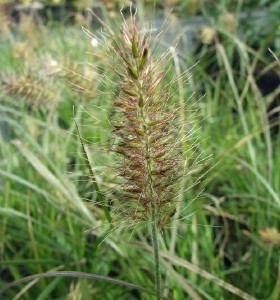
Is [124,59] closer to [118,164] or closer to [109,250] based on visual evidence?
[118,164]

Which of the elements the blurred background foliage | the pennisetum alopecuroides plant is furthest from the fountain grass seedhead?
the blurred background foliage

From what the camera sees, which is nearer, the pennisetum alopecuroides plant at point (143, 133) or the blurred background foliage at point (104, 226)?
the pennisetum alopecuroides plant at point (143, 133)

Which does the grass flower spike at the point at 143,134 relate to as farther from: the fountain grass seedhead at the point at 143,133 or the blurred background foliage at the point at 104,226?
the blurred background foliage at the point at 104,226

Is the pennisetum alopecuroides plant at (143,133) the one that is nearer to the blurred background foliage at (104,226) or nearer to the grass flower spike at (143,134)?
the grass flower spike at (143,134)

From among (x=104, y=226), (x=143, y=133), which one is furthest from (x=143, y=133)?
(x=104, y=226)

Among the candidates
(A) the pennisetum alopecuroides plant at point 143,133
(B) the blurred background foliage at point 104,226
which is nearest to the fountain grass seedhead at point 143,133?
(A) the pennisetum alopecuroides plant at point 143,133

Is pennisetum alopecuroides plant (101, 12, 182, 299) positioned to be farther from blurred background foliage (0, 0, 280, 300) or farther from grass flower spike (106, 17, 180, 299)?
blurred background foliage (0, 0, 280, 300)

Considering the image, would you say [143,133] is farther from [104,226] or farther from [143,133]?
[104,226]

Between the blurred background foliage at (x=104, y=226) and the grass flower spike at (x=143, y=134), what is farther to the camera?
the blurred background foliage at (x=104, y=226)

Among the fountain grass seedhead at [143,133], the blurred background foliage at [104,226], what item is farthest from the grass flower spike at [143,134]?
the blurred background foliage at [104,226]
